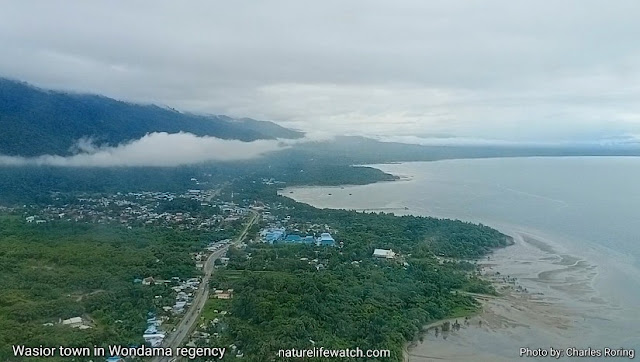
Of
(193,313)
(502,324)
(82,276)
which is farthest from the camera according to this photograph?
(82,276)

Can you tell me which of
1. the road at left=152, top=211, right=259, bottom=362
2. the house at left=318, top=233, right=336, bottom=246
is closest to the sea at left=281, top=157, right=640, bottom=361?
the road at left=152, top=211, right=259, bottom=362

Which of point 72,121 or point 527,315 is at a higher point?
point 72,121

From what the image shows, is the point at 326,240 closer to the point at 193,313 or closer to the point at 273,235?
the point at 273,235

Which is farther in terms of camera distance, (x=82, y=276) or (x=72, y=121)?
(x=72, y=121)

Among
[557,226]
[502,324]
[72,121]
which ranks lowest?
[502,324]

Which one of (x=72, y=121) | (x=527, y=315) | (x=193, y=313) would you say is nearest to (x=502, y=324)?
(x=527, y=315)

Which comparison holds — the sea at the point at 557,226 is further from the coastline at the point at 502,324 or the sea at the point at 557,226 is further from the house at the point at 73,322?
the house at the point at 73,322

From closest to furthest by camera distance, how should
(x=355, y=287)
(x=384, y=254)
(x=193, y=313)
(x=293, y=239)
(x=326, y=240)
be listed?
(x=193, y=313) < (x=355, y=287) < (x=384, y=254) < (x=326, y=240) < (x=293, y=239)
